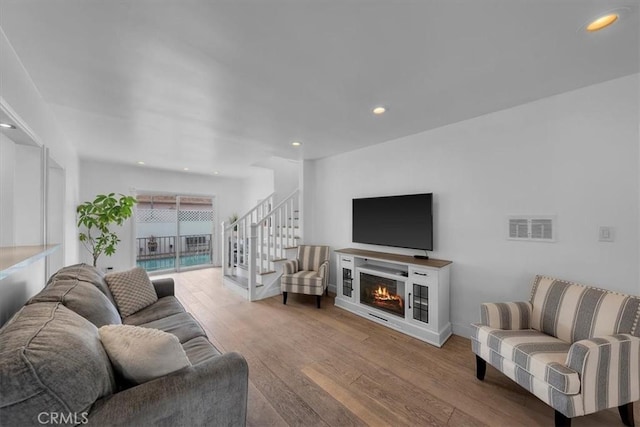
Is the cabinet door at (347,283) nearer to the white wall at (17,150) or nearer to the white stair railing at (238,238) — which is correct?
the white stair railing at (238,238)

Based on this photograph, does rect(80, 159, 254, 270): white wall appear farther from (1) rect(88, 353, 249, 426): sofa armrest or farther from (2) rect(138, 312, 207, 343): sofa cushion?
(1) rect(88, 353, 249, 426): sofa armrest

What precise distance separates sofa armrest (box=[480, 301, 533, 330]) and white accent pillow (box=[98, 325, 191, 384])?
2179 millimetres

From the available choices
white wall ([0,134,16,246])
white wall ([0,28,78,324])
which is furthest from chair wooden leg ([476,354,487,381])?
white wall ([0,134,16,246])

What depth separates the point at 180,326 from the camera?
1.92 metres

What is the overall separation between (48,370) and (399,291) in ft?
9.62

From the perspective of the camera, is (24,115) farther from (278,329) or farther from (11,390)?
(278,329)

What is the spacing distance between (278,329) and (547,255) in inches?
111

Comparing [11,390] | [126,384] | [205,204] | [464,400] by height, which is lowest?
[464,400]

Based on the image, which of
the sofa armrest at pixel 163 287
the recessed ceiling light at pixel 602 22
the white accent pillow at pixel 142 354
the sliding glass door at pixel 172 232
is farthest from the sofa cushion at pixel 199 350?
the sliding glass door at pixel 172 232

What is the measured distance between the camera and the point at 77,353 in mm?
899

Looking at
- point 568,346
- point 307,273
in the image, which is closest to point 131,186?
point 307,273

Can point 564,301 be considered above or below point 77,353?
below

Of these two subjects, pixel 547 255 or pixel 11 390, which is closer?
pixel 11 390

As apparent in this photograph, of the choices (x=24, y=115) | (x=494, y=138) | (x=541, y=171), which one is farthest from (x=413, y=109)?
(x=24, y=115)
